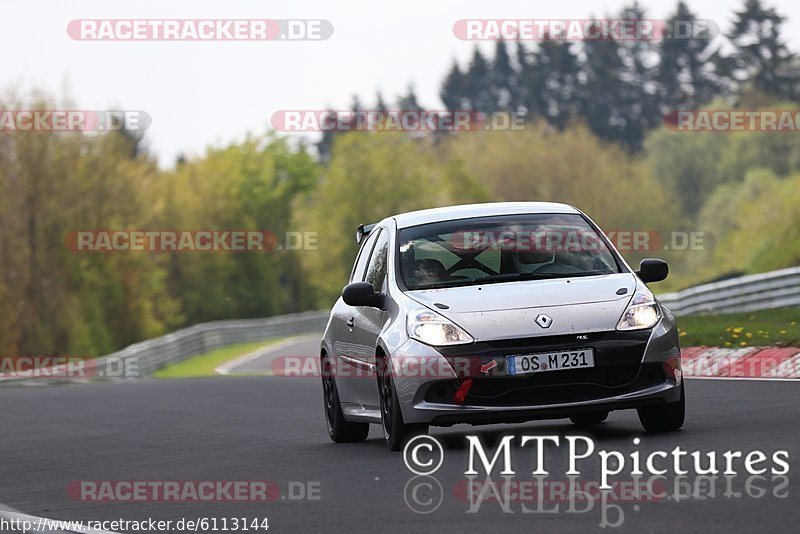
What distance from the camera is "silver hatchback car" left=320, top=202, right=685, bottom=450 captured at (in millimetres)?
10273

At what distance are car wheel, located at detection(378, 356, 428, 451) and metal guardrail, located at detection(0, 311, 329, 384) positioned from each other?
24243 millimetres

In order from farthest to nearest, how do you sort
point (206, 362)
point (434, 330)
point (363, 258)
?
point (206, 362) < point (363, 258) < point (434, 330)

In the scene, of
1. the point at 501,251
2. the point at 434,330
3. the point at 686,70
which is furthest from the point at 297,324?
the point at 686,70

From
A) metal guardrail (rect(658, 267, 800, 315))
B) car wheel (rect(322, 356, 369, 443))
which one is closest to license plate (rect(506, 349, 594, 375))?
car wheel (rect(322, 356, 369, 443))

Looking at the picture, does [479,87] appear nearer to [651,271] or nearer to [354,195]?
[354,195]

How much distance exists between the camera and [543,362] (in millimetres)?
10250

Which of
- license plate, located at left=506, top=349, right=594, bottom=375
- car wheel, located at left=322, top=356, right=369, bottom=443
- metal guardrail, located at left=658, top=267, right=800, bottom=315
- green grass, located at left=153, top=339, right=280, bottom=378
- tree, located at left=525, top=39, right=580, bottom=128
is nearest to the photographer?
license plate, located at left=506, top=349, right=594, bottom=375

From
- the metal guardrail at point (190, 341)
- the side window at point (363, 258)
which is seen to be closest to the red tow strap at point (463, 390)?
the side window at point (363, 258)

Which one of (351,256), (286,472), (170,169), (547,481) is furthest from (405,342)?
(351,256)

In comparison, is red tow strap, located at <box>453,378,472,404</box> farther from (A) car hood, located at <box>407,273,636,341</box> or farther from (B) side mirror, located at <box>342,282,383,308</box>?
(B) side mirror, located at <box>342,282,383,308</box>

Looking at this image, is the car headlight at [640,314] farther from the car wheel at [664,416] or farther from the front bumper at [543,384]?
the car wheel at [664,416]

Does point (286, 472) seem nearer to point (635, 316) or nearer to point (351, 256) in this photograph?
point (635, 316)

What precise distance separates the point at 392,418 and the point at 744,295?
1908 centimetres

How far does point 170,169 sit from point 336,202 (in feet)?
39.9
